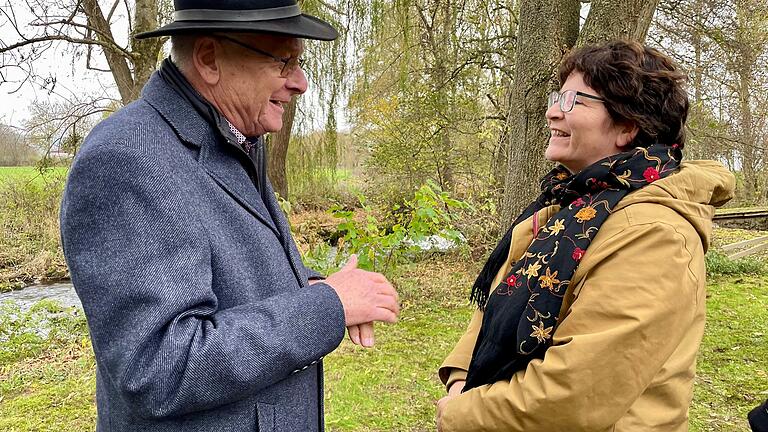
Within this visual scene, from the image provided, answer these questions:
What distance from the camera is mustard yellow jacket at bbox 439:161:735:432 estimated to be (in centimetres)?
114

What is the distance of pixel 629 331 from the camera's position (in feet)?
3.71

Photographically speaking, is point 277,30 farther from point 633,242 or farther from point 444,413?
point 444,413

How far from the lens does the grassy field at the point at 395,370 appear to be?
3.05m

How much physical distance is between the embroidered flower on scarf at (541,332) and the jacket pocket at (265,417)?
60 cm

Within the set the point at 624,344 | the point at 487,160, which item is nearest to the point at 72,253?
the point at 624,344

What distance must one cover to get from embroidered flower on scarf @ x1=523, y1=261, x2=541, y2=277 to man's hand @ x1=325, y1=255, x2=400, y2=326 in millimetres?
347

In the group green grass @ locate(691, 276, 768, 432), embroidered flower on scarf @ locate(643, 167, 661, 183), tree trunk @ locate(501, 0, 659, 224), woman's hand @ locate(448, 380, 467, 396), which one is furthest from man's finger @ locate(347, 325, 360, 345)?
tree trunk @ locate(501, 0, 659, 224)

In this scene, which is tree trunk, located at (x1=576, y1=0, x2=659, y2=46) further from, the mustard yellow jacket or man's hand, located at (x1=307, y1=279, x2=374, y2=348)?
man's hand, located at (x1=307, y1=279, x2=374, y2=348)

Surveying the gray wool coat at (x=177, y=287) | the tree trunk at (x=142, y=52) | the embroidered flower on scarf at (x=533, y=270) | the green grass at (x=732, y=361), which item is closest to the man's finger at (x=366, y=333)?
the gray wool coat at (x=177, y=287)

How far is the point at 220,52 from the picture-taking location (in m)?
1.15

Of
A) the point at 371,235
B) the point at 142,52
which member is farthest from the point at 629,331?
the point at 142,52

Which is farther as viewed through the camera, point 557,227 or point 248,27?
point 557,227

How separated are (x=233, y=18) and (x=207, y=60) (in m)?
0.11

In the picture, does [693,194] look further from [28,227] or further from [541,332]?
[28,227]
